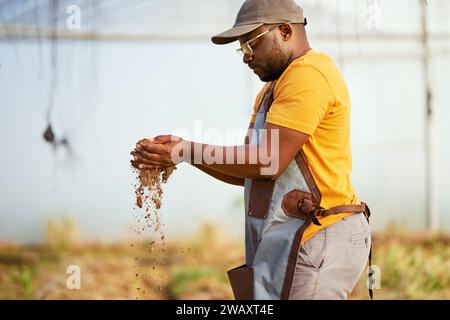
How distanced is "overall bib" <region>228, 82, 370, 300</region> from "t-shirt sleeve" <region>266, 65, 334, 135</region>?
0.41ft

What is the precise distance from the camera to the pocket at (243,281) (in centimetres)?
253

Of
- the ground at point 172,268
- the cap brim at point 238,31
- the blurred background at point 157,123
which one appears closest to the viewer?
the cap brim at point 238,31

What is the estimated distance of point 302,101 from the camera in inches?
94.9

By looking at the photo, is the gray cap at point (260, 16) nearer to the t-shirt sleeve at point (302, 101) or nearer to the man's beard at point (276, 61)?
the man's beard at point (276, 61)

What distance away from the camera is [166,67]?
5922 millimetres

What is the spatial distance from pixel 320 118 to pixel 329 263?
455 mm

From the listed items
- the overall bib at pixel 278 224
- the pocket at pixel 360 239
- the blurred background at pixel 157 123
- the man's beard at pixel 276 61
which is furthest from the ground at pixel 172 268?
the man's beard at pixel 276 61

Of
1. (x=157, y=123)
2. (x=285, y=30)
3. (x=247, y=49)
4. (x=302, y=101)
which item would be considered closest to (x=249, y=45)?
(x=247, y=49)

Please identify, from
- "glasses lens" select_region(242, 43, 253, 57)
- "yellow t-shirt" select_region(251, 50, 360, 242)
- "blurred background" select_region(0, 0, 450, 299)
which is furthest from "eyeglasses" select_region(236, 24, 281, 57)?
"blurred background" select_region(0, 0, 450, 299)

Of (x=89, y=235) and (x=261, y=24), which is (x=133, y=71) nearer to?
(x=89, y=235)

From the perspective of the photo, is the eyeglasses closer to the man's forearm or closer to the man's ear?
the man's ear

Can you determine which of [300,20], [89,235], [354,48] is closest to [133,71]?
[89,235]

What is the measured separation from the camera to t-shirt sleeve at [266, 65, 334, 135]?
2.40 metres

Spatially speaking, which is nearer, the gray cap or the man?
the man
